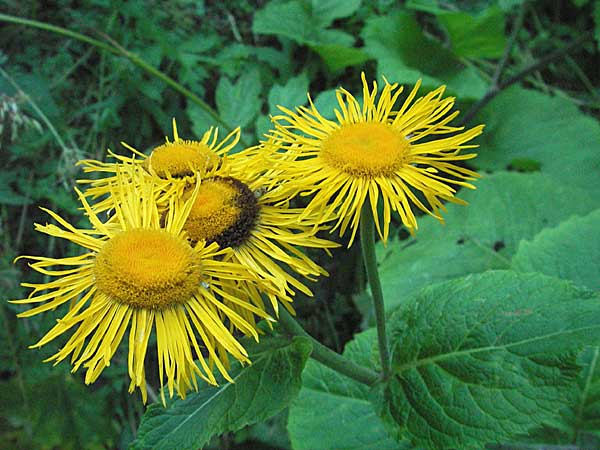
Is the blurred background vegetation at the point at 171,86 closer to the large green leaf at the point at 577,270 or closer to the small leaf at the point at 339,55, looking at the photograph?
the small leaf at the point at 339,55

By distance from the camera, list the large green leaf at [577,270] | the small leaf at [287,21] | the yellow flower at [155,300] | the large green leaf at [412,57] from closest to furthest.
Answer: the yellow flower at [155,300] < the large green leaf at [577,270] < the large green leaf at [412,57] < the small leaf at [287,21]

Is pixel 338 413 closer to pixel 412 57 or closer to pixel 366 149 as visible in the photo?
pixel 366 149

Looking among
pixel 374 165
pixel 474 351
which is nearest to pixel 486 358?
pixel 474 351

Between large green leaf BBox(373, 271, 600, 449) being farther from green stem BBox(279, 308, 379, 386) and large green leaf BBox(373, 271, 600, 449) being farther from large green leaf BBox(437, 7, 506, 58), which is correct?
large green leaf BBox(437, 7, 506, 58)

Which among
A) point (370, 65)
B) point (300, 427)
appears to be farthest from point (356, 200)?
point (370, 65)

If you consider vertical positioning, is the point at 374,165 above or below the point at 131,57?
below

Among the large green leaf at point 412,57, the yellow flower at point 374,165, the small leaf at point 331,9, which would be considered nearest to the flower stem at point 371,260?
the yellow flower at point 374,165

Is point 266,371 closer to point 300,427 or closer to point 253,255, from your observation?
point 253,255

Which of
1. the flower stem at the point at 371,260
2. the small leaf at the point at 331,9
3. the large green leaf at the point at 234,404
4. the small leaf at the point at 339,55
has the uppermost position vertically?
the small leaf at the point at 331,9
